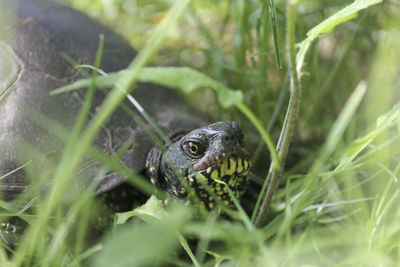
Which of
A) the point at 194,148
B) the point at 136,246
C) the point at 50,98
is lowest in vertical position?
the point at 194,148

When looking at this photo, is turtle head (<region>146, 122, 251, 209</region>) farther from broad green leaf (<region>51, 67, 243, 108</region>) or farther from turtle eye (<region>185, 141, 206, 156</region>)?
broad green leaf (<region>51, 67, 243, 108</region>)

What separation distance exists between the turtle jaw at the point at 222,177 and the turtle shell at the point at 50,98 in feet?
0.75

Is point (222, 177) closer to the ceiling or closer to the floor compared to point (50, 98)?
closer to the floor

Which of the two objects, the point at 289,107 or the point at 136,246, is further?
the point at 289,107

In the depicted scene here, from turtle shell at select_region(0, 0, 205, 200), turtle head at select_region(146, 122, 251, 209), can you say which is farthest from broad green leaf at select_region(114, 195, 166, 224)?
turtle shell at select_region(0, 0, 205, 200)

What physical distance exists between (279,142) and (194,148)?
0.93ft

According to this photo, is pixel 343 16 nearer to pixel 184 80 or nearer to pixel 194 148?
pixel 184 80

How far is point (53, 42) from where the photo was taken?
53.0 inches

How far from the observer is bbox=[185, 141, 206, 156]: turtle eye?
1.11 m

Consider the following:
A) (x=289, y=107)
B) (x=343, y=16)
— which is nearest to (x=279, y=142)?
(x=289, y=107)

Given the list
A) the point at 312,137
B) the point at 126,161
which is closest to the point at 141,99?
the point at 126,161

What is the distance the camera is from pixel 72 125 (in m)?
1.22

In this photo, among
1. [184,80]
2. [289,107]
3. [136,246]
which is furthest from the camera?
[289,107]

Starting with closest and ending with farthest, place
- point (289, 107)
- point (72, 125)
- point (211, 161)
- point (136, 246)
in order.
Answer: point (136, 246), point (289, 107), point (211, 161), point (72, 125)
